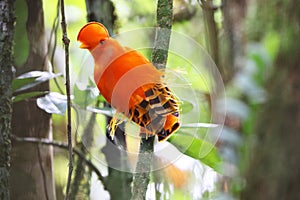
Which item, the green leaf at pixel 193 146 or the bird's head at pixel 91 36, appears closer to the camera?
the bird's head at pixel 91 36

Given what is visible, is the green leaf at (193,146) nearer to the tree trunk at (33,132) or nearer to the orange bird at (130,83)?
the orange bird at (130,83)

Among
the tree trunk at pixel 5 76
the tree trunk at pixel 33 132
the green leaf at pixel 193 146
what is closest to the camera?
the green leaf at pixel 193 146

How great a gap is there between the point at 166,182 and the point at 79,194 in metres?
0.25

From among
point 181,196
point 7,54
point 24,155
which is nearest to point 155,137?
point 7,54

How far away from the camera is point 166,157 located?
779mm

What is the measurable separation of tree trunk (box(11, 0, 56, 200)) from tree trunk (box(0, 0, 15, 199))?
0.23 m

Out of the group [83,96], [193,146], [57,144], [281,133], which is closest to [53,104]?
[83,96]

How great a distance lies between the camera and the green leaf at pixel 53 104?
1.00 m

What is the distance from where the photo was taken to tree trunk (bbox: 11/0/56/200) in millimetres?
1167

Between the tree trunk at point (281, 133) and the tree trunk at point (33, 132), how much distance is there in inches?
29.4

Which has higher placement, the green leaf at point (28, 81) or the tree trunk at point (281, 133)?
the green leaf at point (28, 81)

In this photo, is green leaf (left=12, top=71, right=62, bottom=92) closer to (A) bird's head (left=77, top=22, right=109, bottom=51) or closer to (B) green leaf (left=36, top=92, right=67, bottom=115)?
(B) green leaf (left=36, top=92, right=67, bottom=115)

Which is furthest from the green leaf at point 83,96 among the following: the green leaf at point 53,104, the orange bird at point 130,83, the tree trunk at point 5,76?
the orange bird at point 130,83

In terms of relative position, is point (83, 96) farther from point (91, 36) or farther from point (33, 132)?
point (91, 36)
